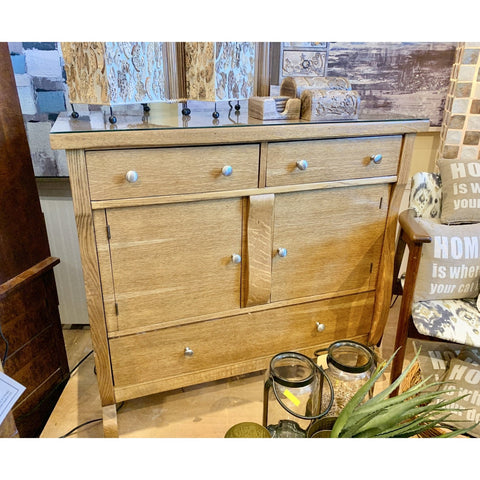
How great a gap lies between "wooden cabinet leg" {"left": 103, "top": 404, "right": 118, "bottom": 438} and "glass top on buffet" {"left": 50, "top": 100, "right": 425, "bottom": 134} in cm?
95

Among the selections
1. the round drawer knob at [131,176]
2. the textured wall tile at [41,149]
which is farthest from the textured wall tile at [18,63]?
the round drawer knob at [131,176]

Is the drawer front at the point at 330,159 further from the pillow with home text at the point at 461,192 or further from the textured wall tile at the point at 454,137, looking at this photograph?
the textured wall tile at the point at 454,137

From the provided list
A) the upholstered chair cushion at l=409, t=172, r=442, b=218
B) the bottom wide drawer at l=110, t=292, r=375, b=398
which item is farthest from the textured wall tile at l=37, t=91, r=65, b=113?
the upholstered chair cushion at l=409, t=172, r=442, b=218

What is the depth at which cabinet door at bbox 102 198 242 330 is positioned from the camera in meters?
1.22

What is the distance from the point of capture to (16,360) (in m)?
1.41

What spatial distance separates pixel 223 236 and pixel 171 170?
0.94 ft

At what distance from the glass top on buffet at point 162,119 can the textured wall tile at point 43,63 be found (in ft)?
0.57

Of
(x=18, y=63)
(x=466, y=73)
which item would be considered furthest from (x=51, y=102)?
(x=466, y=73)

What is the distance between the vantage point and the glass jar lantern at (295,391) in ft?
2.84

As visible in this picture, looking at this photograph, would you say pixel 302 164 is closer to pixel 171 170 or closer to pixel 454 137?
pixel 171 170

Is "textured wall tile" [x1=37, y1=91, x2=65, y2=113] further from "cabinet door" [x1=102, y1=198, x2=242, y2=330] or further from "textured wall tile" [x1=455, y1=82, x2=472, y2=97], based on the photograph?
"textured wall tile" [x1=455, y1=82, x2=472, y2=97]

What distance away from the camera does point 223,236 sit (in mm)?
1334

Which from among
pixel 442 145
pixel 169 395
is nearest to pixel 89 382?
pixel 169 395
